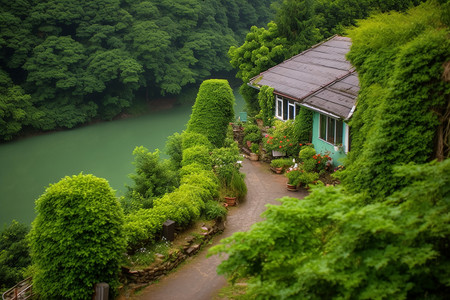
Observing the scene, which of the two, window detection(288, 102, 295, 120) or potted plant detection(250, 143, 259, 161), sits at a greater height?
window detection(288, 102, 295, 120)

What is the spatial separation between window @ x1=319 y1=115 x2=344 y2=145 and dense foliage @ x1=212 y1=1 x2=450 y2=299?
6883 millimetres

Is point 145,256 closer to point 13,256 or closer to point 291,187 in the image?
point 13,256

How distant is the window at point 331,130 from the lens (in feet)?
51.3

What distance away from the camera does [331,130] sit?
52.7ft

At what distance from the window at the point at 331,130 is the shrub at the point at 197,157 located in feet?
13.7

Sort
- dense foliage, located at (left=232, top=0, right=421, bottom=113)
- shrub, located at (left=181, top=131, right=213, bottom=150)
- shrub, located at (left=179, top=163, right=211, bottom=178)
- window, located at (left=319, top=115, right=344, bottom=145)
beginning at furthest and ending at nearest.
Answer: dense foliage, located at (left=232, top=0, right=421, bottom=113)
shrub, located at (left=181, top=131, right=213, bottom=150)
window, located at (left=319, top=115, right=344, bottom=145)
shrub, located at (left=179, top=163, right=211, bottom=178)

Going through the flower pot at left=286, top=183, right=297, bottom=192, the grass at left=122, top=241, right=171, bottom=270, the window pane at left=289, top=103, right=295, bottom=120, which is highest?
the grass at left=122, top=241, right=171, bottom=270

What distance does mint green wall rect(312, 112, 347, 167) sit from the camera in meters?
15.3

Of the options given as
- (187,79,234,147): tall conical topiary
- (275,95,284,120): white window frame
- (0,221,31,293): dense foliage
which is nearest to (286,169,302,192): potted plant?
(187,79,234,147): tall conical topiary

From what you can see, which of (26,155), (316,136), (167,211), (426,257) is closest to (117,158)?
(26,155)

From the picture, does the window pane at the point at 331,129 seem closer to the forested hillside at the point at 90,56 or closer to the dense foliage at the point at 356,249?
the dense foliage at the point at 356,249

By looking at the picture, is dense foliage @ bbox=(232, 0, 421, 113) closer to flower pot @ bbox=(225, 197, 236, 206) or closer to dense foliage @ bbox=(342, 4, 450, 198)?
flower pot @ bbox=(225, 197, 236, 206)

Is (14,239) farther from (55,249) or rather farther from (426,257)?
(426,257)

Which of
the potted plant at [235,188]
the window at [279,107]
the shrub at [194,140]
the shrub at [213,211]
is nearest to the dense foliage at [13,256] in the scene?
the shrub at [213,211]
